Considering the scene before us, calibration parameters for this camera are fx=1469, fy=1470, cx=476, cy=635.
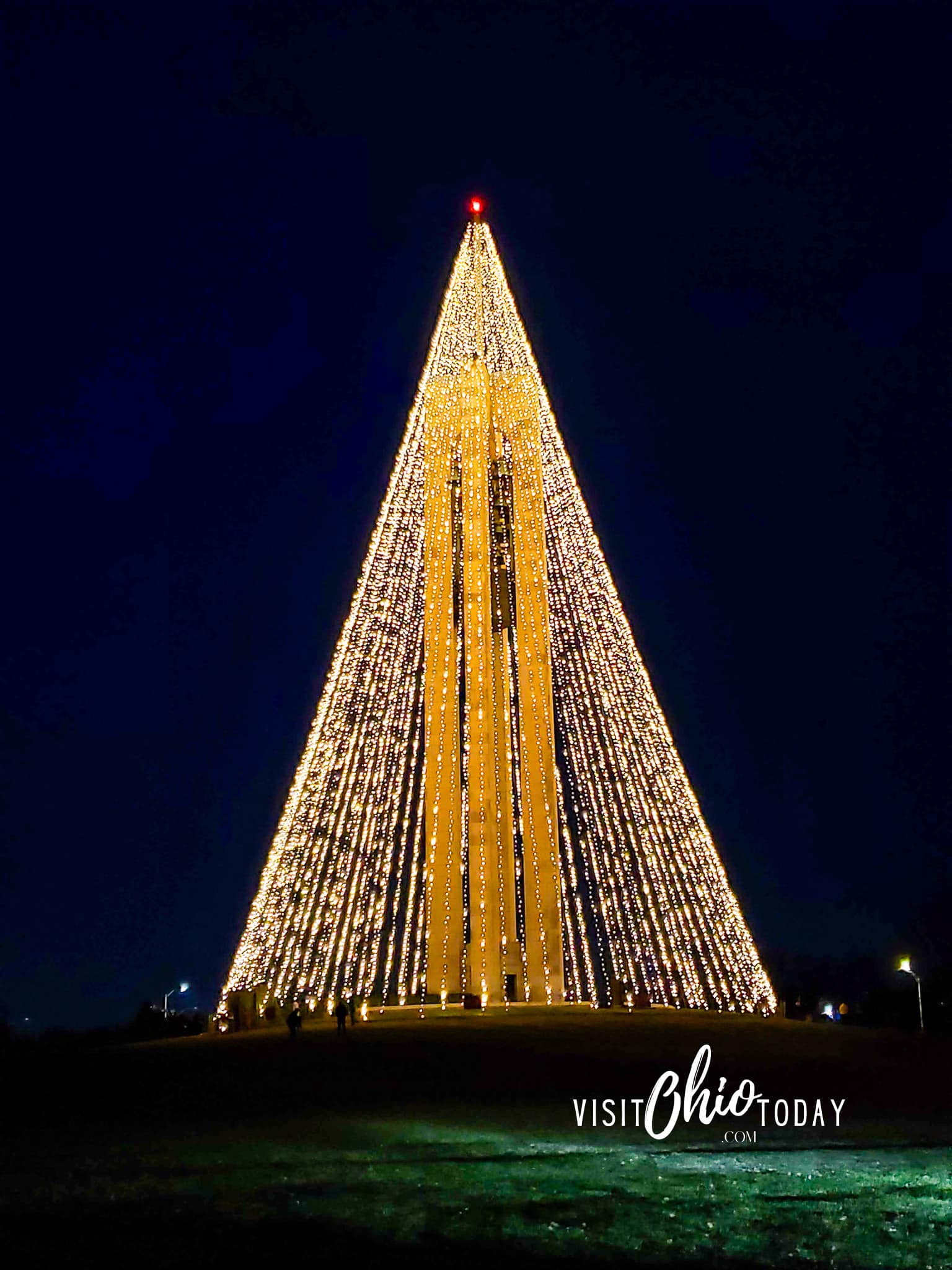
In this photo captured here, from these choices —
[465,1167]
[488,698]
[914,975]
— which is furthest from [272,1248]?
[488,698]

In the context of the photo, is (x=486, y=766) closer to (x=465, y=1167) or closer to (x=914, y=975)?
(x=914, y=975)

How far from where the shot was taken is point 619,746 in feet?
63.9

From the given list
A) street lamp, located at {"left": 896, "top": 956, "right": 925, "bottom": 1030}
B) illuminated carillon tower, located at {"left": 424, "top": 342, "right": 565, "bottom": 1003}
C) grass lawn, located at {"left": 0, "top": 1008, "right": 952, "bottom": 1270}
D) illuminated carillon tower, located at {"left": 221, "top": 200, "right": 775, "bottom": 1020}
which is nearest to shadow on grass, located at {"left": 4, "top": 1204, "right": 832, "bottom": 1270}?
grass lawn, located at {"left": 0, "top": 1008, "right": 952, "bottom": 1270}

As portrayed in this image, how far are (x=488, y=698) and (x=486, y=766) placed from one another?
109 cm

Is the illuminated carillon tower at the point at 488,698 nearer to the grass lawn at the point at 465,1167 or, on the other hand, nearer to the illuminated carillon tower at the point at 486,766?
the illuminated carillon tower at the point at 486,766

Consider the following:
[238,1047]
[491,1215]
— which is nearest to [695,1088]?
[491,1215]

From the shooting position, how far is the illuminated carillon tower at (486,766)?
1902 centimetres

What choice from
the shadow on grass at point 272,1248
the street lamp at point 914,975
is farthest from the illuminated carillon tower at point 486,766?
the shadow on grass at point 272,1248

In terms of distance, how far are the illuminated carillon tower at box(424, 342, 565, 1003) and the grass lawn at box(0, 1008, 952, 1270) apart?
10705mm

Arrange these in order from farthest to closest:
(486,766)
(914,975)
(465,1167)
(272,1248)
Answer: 1. (486,766)
2. (914,975)
3. (465,1167)
4. (272,1248)

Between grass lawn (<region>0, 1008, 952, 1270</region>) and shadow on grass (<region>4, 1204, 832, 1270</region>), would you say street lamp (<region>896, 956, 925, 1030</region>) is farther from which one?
shadow on grass (<region>4, 1204, 832, 1270</region>)

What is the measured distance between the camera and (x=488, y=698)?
23594 millimetres

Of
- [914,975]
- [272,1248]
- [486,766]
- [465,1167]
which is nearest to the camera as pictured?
[272,1248]

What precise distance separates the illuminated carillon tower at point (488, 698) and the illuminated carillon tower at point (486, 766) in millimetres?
37
